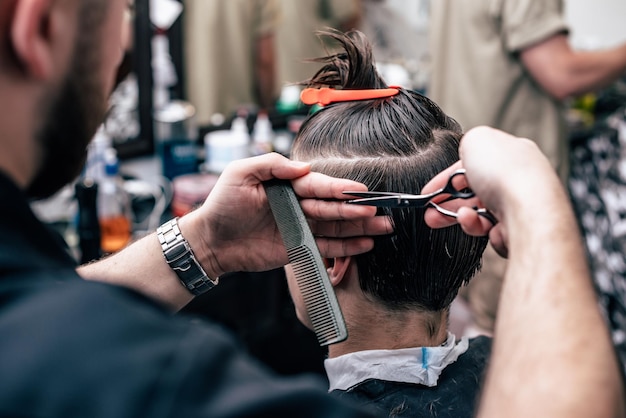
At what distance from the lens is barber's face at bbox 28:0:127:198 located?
0.70 meters

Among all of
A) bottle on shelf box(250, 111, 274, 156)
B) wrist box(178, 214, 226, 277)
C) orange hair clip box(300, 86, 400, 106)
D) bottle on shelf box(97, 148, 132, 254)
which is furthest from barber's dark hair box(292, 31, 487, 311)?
bottle on shelf box(250, 111, 274, 156)

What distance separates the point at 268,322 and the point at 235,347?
1674 millimetres

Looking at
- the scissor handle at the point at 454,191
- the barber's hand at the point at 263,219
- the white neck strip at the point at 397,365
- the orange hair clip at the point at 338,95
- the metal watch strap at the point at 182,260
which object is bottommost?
the white neck strip at the point at 397,365

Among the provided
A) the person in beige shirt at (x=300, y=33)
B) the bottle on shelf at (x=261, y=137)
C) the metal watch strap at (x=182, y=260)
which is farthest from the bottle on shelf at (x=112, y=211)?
the person in beige shirt at (x=300, y=33)

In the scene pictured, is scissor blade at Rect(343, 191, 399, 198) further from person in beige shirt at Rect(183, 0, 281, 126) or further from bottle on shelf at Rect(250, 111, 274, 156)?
person in beige shirt at Rect(183, 0, 281, 126)

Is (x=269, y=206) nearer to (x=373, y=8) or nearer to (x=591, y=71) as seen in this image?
(x=591, y=71)

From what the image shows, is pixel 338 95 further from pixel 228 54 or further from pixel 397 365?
pixel 228 54

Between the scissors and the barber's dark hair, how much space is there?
6cm

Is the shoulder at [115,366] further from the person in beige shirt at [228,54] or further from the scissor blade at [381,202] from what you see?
the person in beige shirt at [228,54]

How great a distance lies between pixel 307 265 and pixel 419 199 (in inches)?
7.9

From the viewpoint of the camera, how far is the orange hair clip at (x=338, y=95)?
121 cm

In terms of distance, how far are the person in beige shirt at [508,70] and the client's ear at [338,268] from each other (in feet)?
3.88

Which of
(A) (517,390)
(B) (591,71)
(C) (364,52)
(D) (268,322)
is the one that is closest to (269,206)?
(C) (364,52)

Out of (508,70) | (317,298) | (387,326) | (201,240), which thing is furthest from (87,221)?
(508,70)
